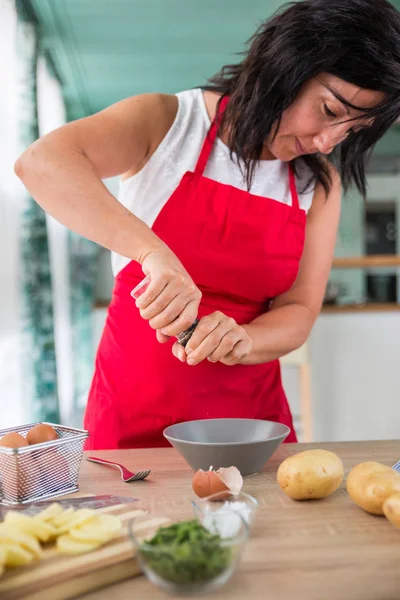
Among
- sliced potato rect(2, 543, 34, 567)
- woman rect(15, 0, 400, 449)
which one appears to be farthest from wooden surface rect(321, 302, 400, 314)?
sliced potato rect(2, 543, 34, 567)

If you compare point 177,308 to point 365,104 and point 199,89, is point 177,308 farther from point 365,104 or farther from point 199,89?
point 199,89

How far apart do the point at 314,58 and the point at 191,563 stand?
913mm

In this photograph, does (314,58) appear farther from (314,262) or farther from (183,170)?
(314,262)

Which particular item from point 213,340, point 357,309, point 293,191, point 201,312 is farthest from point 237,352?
point 357,309

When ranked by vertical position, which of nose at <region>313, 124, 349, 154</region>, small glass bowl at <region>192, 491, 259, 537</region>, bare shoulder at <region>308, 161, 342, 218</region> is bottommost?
small glass bowl at <region>192, 491, 259, 537</region>

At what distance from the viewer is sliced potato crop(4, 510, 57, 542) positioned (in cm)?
75

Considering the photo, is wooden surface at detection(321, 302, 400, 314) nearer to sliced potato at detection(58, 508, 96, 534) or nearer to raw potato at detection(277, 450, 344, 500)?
raw potato at detection(277, 450, 344, 500)

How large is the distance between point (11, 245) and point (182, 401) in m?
1.92

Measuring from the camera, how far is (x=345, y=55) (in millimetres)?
1225

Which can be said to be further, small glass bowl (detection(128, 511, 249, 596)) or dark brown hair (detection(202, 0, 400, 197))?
dark brown hair (detection(202, 0, 400, 197))

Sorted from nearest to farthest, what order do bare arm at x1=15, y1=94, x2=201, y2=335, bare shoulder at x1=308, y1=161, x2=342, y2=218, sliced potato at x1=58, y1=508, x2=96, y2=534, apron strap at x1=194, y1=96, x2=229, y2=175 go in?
sliced potato at x1=58, y1=508, x2=96, y2=534
bare arm at x1=15, y1=94, x2=201, y2=335
apron strap at x1=194, y1=96, x2=229, y2=175
bare shoulder at x1=308, y1=161, x2=342, y2=218

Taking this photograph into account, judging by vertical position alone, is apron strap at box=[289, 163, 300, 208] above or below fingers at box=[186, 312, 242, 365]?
above

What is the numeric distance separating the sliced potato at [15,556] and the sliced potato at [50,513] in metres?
0.07

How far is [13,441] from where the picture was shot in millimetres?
1001
